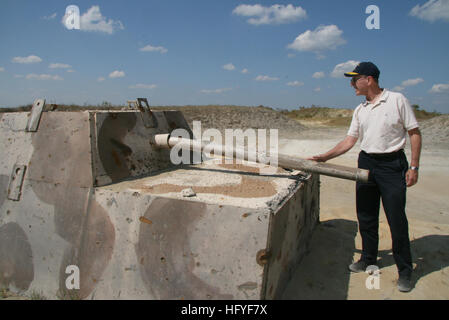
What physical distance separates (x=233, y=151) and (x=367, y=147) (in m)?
1.15

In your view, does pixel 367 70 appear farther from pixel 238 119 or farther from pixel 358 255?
pixel 238 119

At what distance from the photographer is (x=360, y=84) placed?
301 cm

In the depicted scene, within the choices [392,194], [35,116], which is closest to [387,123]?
[392,194]

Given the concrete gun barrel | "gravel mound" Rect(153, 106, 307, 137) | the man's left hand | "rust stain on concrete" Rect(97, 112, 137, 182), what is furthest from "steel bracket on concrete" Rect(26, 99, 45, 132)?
"gravel mound" Rect(153, 106, 307, 137)

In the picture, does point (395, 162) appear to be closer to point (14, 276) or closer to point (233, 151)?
point (233, 151)

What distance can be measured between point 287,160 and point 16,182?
2390 mm

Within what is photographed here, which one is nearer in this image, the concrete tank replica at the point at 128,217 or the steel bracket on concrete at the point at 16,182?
the concrete tank replica at the point at 128,217

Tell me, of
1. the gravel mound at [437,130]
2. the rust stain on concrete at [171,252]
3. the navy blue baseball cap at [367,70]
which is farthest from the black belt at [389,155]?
the gravel mound at [437,130]

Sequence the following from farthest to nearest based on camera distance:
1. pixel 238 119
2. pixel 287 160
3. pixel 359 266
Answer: pixel 238 119 < pixel 359 266 < pixel 287 160

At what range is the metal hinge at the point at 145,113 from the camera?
3520mm

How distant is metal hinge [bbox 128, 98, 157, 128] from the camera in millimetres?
3520

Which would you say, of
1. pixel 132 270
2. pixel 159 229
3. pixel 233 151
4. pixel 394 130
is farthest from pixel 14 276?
pixel 394 130

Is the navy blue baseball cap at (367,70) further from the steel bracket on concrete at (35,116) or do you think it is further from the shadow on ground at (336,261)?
the steel bracket on concrete at (35,116)

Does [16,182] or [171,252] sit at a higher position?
[16,182]
